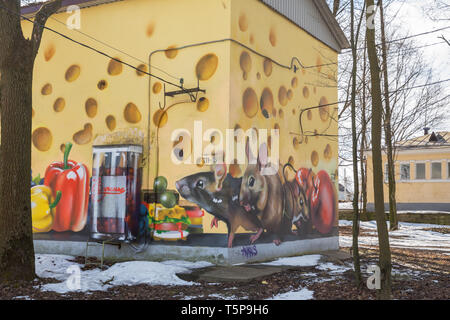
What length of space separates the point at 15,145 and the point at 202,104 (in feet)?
14.1

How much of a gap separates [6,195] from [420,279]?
8.18 meters

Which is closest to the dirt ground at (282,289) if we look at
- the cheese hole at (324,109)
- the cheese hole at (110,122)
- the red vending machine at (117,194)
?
the red vending machine at (117,194)

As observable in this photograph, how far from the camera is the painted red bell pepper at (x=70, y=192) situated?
12.8m

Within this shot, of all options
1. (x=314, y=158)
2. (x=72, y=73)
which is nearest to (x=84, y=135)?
(x=72, y=73)

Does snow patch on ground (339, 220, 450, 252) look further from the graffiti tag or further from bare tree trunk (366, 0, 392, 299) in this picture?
bare tree trunk (366, 0, 392, 299)

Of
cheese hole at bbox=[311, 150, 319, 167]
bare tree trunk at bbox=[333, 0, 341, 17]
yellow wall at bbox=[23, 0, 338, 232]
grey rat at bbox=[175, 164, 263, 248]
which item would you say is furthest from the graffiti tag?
bare tree trunk at bbox=[333, 0, 341, 17]

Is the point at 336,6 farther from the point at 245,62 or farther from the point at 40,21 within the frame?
the point at 40,21

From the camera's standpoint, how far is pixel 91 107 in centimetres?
1302

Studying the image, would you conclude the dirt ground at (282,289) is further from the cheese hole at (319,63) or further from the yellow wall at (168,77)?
the cheese hole at (319,63)

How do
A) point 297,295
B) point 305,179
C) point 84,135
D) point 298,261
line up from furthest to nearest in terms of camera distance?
point 305,179 < point 84,135 < point 298,261 < point 297,295

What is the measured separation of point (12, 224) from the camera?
8961 mm

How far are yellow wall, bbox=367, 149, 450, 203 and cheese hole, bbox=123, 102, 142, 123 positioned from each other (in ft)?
78.7

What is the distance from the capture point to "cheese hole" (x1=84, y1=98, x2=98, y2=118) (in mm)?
12977
